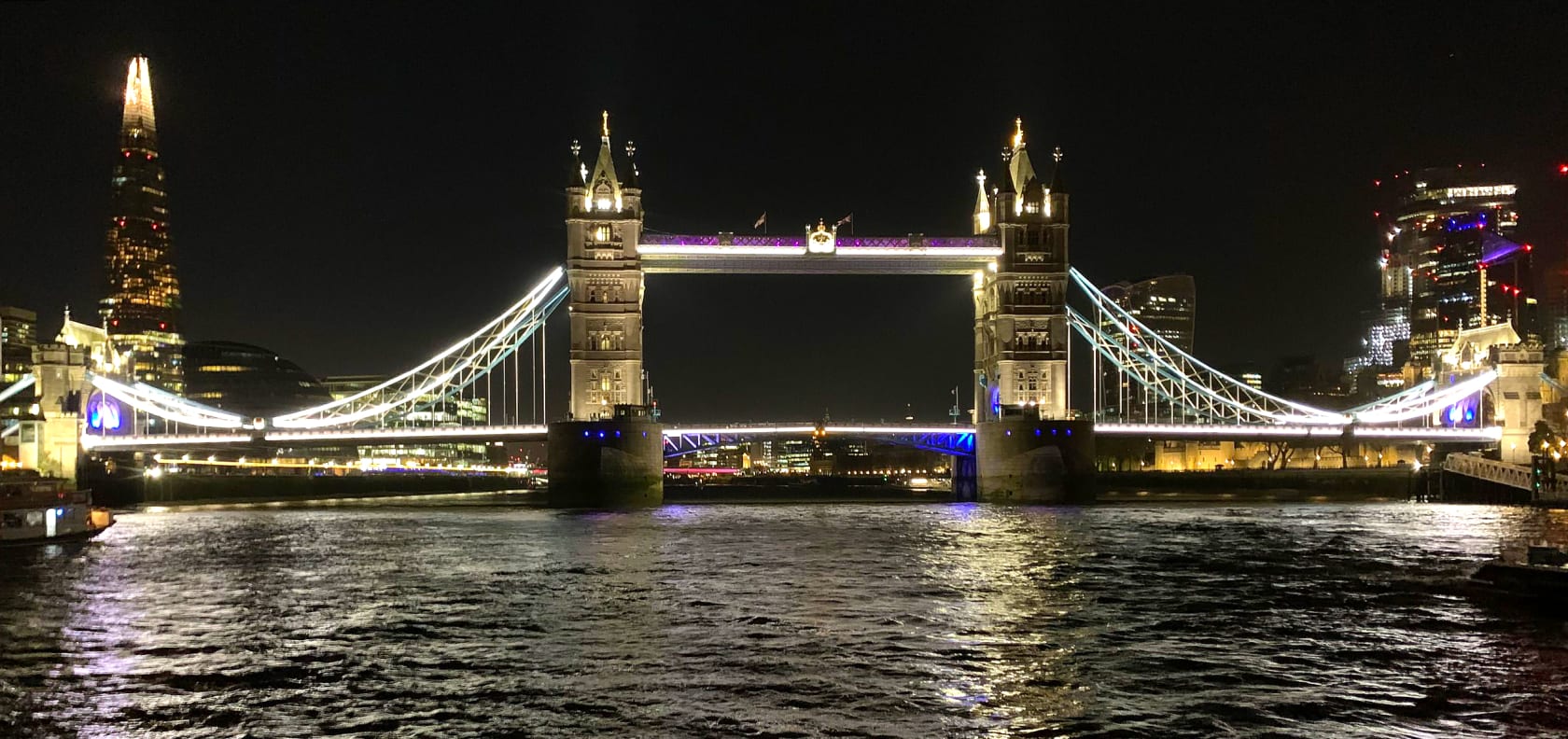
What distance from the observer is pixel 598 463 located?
75312 millimetres

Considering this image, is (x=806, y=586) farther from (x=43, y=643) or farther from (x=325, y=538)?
(x=325, y=538)

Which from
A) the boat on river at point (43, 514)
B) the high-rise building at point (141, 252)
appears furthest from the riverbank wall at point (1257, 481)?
the high-rise building at point (141, 252)

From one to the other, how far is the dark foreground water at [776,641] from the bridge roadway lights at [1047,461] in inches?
1246

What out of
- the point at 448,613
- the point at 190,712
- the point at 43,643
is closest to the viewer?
the point at 190,712

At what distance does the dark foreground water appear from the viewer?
695 inches

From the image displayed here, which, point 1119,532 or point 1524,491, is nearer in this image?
point 1119,532

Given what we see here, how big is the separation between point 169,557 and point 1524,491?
67.8 meters

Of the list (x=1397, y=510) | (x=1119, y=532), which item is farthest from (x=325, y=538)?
(x=1397, y=510)

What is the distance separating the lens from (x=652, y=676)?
20.5m

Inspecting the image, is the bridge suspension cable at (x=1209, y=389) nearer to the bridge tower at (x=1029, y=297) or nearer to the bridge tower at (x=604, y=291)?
the bridge tower at (x=1029, y=297)

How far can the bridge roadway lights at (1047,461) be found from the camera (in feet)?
257

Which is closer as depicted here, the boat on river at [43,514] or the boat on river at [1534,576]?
the boat on river at [1534,576]

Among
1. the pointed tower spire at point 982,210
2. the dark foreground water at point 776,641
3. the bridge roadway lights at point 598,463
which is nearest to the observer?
the dark foreground water at point 776,641

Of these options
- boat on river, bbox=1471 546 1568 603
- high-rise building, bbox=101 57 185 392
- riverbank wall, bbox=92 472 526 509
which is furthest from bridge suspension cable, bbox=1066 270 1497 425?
high-rise building, bbox=101 57 185 392
